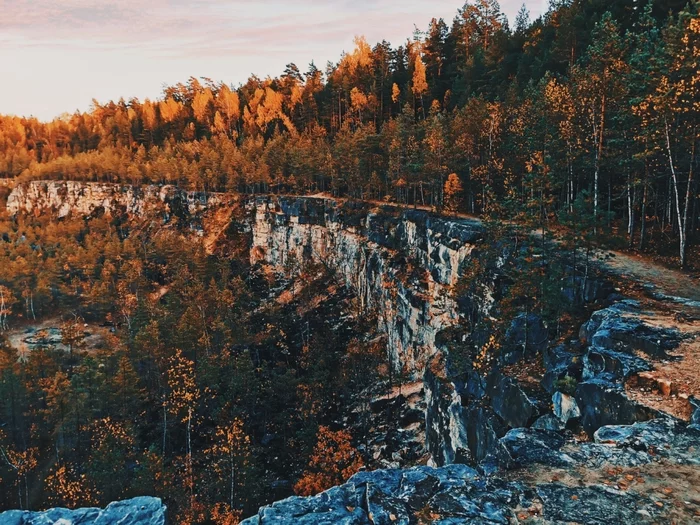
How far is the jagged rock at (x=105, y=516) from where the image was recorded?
9763 millimetres

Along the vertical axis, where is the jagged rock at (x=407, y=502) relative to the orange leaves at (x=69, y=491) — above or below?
above

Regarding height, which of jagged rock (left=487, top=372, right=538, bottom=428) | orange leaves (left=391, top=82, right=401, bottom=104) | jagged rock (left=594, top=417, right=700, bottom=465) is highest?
orange leaves (left=391, top=82, right=401, bottom=104)

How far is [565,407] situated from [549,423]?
4.01 feet

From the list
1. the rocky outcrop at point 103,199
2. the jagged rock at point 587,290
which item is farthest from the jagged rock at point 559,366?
the rocky outcrop at point 103,199

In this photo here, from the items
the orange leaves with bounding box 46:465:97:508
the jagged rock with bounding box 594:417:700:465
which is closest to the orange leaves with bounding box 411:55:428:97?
the orange leaves with bounding box 46:465:97:508

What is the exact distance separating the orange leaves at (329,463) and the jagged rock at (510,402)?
63.2 ft

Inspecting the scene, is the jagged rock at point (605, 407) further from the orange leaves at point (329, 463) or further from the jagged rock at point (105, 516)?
the orange leaves at point (329, 463)

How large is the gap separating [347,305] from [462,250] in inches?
1109

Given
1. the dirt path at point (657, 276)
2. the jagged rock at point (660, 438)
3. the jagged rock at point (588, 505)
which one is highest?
the dirt path at point (657, 276)

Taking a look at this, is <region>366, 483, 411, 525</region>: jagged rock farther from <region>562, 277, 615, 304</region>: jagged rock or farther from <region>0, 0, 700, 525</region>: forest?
<region>562, 277, 615, 304</region>: jagged rock

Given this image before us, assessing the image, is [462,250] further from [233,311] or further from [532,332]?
[233,311]

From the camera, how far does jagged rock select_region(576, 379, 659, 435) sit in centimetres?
1217

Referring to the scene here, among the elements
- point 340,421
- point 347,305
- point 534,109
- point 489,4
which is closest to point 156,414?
point 340,421

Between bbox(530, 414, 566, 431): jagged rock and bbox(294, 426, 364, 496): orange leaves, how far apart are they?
2341 cm
